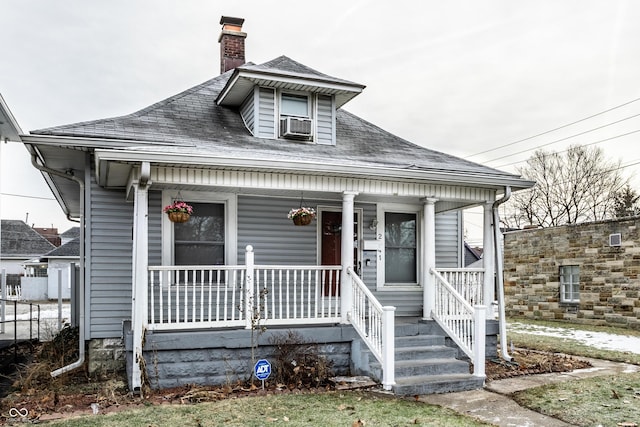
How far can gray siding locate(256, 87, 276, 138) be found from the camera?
35.7ft

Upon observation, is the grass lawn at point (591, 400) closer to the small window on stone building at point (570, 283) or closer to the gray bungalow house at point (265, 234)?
the gray bungalow house at point (265, 234)

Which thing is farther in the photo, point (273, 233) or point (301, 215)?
point (273, 233)

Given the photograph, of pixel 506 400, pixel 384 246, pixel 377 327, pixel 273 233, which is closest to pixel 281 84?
pixel 273 233

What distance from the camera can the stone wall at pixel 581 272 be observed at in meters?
16.0

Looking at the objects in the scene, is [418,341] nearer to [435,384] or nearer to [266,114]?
[435,384]

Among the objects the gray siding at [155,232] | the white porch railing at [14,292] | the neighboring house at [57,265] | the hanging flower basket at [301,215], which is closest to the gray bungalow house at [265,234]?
the gray siding at [155,232]

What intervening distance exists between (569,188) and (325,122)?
27511 mm

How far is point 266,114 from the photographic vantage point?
35.8 ft

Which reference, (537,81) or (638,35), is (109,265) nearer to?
(638,35)

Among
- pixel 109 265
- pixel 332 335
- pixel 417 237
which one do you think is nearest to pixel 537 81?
pixel 417 237

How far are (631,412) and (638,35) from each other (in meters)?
10.5

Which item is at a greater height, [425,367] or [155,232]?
[155,232]

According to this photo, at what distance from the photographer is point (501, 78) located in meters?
16.7

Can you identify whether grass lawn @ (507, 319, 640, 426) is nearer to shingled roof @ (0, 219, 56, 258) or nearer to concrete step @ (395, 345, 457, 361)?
concrete step @ (395, 345, 457, 361)
